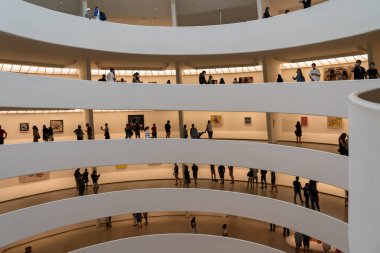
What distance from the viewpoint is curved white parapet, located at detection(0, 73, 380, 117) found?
1745 centimetres

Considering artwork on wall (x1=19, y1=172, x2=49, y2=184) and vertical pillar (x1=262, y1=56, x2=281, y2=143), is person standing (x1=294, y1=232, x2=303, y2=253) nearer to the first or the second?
vertical pillar (x1=262, y1=56, x2=281, y2=143)

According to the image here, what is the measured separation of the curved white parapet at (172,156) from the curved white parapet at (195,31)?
5690 millimetres

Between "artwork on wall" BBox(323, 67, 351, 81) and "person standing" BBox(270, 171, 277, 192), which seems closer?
"person standing" BBox(270, 171, 277, 192)

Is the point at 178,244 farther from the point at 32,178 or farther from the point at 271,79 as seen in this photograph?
the point at 271,79

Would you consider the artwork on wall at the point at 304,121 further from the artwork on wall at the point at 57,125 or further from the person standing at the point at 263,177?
the artwork on wall at the point at 57,125

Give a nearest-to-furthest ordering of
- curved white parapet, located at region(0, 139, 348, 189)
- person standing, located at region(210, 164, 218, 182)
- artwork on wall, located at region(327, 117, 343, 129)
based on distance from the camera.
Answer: curved white parapet, located at region(0, 139, 348, 189) → artwork on wall, located at region(327, 117, 343, 129) → person standing, located at region(210, 164, 218, 182)

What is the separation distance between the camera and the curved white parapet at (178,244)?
23.7m

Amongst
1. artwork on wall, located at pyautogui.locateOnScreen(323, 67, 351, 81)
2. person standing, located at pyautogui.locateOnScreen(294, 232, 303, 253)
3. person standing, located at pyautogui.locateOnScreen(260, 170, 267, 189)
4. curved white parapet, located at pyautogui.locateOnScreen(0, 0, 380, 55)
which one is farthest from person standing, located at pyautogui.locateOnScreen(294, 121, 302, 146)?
person standing, located at pyautogui.locateOnScreen(294, 232, 303, 253)

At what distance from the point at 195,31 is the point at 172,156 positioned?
8258 mm

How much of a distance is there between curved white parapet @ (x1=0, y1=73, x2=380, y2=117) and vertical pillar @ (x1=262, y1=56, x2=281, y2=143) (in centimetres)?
404

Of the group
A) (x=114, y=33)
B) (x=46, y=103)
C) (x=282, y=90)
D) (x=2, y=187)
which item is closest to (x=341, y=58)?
(x=282, y=90)

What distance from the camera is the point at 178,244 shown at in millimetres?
25344

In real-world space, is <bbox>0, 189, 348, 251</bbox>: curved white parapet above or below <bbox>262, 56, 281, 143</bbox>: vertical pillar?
below

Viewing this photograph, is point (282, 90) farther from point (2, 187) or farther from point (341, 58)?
point (2, 187)
